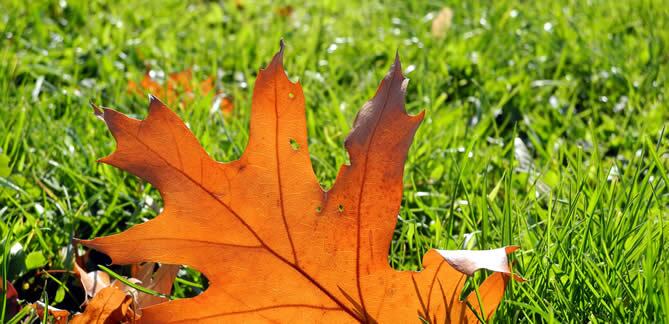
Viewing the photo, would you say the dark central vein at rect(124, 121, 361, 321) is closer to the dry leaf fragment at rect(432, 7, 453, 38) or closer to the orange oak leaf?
the orange oak leaf

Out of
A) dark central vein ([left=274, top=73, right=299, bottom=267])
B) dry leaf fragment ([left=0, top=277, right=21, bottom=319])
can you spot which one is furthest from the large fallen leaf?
dry leaf fragment ([left=0, top=277, right=21, bottom=319])

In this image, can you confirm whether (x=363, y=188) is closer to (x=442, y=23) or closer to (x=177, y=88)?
(x=177, y=88)

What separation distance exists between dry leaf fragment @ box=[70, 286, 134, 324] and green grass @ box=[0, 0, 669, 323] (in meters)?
0.15

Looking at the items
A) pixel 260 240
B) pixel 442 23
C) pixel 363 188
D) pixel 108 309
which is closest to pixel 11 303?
pixel 108 309

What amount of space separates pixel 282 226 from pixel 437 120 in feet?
3.61

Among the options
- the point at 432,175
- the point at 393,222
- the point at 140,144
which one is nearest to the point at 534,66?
the point at 432,175

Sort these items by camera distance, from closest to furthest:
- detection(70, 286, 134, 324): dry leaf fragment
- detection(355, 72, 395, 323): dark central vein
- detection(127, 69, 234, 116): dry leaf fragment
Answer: detection(355, 72, 395, 323): dark central vein, detection(70, 286, 134, 324): dry leaf fragment, detection(127, 69, 234, 116): dry leaf fragment

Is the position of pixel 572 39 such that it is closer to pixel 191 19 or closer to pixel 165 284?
pixel 191 19

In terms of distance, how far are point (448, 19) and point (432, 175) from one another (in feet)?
3.66

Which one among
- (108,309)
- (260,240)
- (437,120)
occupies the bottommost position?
(437,120)

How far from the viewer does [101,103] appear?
2295 millimetres

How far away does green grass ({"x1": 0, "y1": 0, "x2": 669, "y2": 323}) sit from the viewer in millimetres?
1345

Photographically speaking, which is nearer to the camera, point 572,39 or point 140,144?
point 140,144

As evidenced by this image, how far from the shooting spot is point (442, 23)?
2.87 metres
